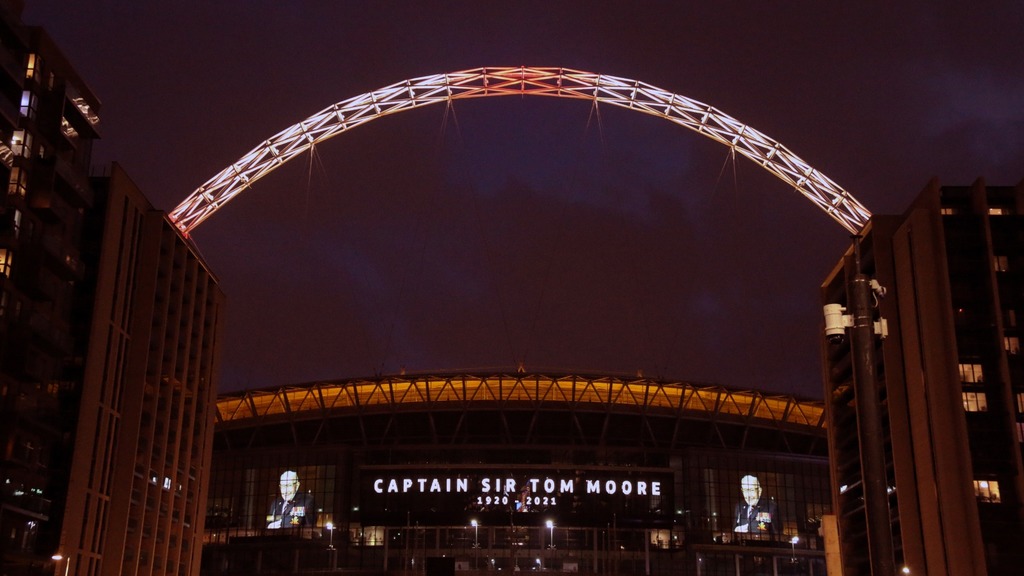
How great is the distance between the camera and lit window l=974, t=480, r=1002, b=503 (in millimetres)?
87250

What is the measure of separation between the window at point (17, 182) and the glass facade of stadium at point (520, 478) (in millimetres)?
71889

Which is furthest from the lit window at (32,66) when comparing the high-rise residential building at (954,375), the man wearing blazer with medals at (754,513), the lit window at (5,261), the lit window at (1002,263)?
the man wearing blazer with medals at (754,513)

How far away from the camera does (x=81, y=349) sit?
88125 mm

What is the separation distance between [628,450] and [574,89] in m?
70.4

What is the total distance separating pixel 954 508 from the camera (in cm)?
8531

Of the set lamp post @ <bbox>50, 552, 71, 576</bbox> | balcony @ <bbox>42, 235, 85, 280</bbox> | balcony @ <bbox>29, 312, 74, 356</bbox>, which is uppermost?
balcony @ <bbox>42, 235, 85, 280</bbox>

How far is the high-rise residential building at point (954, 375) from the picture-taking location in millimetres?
85938

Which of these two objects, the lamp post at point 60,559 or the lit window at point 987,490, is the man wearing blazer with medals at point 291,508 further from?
the lit window at point 987,490

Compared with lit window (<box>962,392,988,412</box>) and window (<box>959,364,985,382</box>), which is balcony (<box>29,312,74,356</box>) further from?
window (<box>959,364,985,382</box>)

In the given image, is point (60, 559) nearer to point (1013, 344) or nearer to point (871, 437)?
point (871, 437)

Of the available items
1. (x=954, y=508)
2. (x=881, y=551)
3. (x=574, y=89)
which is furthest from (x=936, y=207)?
(x=881, y=551)

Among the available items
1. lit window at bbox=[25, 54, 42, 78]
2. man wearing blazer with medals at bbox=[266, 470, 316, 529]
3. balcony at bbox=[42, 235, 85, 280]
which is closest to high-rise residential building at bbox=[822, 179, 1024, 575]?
balcony at bbox=[42, 235, 85, 280]

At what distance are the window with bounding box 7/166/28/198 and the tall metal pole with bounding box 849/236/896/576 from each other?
239 feet

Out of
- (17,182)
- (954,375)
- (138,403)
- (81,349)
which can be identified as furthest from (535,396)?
(17,182)
